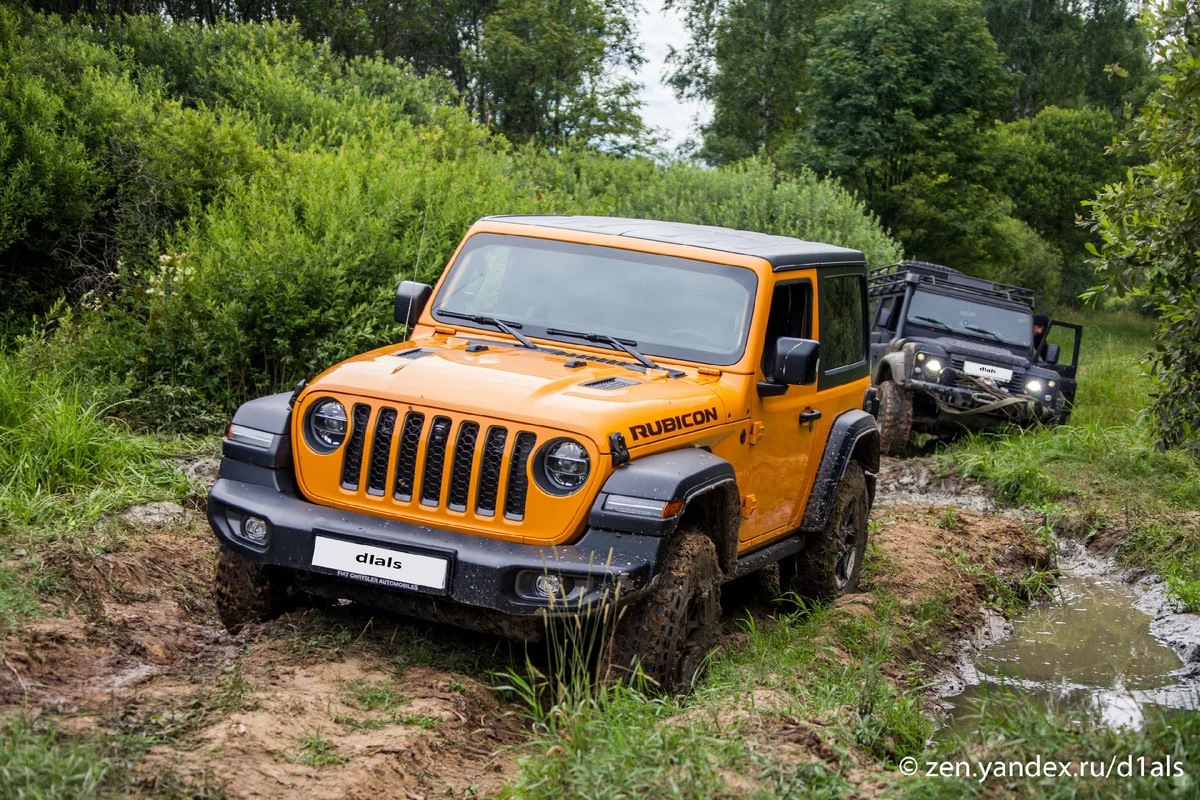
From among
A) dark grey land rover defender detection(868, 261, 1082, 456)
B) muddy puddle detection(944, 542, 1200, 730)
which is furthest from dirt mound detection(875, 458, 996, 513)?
muddy puddle detection(944, 542, 1200, 730)

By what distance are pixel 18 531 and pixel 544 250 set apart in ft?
9.50

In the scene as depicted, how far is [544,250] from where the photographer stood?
6.54 meters

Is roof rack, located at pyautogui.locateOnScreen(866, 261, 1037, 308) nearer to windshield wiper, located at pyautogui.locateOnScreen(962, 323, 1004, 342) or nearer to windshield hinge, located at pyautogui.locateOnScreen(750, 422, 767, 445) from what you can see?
windshield wiper, located at pyautogui.locateOnScreen(962, 323, 1004, 342)

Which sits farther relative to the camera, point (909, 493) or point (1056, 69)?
point (1056, 69)

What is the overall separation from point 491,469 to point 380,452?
0.49 metres

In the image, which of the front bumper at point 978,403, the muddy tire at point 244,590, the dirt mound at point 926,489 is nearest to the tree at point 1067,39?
the front bumper at point 978,403

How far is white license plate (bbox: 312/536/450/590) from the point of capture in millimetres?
5020

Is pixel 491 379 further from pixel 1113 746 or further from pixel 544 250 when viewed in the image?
pixel 1113 746

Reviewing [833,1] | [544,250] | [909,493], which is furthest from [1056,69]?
[544,250]

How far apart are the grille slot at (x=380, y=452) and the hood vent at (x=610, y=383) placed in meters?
0.85

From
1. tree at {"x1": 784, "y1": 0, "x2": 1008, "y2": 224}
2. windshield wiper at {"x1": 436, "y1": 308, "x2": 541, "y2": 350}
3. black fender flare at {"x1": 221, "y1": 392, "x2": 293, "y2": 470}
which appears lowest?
black fender flare at {"x1": 221, "y1": 392, "x2": 293, "y2": 470}

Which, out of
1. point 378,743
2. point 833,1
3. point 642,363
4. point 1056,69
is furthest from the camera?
point 1056,69

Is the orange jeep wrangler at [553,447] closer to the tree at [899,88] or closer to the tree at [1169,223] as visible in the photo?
the tree at [1169,223]

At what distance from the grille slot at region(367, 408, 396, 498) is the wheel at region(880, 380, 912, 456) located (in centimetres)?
958
